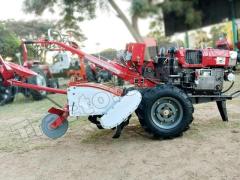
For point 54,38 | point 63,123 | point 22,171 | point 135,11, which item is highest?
point 135,11

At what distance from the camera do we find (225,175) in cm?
414

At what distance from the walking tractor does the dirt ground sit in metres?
0.26

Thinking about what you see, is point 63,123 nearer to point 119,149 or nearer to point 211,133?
point 119,149

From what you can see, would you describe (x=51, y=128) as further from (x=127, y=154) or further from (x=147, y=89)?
(x=147, y=89)

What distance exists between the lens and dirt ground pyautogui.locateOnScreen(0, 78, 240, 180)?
4.46 meters

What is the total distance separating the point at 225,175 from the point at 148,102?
1.73 metres

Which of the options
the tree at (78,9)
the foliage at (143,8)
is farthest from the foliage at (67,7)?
the foliage at (143,8)

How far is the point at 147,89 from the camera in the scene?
19.3 feet

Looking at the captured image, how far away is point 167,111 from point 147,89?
41 cm

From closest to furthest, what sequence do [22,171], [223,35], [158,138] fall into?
[22,171], [158,138], [223,35]

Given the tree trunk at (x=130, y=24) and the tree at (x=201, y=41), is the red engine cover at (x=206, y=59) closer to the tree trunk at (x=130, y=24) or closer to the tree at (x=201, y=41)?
the tree at (x=201, y=41)

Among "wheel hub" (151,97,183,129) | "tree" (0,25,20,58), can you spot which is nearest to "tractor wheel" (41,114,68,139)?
"wheel hub" (151,97,183,129)

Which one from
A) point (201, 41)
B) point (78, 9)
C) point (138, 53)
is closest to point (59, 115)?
point (138, 53)

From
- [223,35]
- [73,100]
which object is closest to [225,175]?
[73,100]
